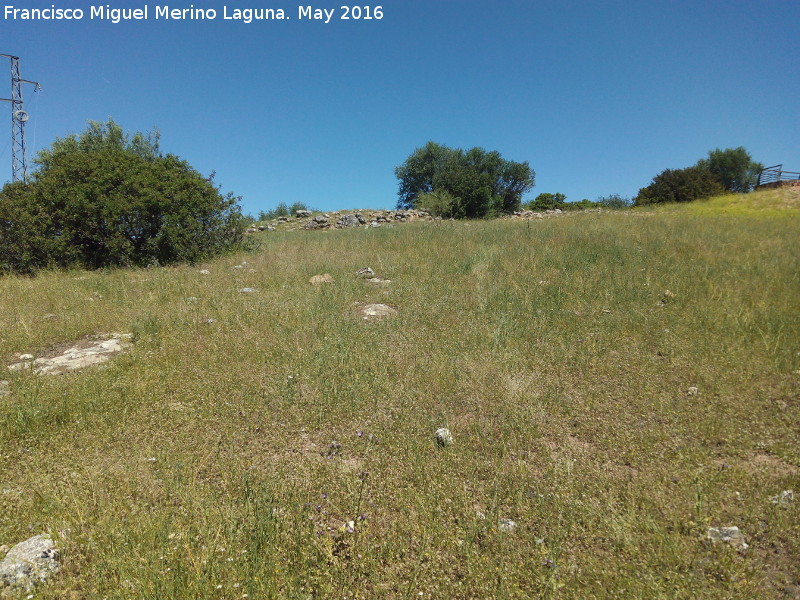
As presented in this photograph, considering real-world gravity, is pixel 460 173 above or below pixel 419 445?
above

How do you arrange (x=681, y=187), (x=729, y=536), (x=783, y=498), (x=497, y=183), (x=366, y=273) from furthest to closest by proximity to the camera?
(x=497, y=183) < (x=681, y=187) < (x=366, y=273) < (x=783, y=498) < (x=729, y=536)

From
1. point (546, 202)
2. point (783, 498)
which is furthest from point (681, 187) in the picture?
point (783, 498)

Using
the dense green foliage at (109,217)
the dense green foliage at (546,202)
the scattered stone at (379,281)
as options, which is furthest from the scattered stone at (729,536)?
the dense green foliage at (546,202)

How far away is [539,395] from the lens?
4102 millimetres

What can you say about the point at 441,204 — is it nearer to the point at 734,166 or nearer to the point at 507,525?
the point at 507,525

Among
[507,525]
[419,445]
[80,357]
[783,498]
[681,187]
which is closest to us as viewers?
[507,525]

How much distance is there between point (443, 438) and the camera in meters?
3.41

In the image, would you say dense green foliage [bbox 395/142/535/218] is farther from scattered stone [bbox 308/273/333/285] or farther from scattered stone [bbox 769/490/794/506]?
scattered stone [bbox 769/490/794/506]

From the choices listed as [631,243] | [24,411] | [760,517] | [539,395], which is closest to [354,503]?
[539,395]

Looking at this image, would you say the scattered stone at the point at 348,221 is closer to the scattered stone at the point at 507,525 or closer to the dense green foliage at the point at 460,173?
the dense green foliage at the point at 460,173

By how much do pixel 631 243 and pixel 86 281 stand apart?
12948mm

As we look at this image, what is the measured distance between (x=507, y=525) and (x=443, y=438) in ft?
3.06

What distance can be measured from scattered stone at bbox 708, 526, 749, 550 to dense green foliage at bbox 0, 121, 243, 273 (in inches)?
481

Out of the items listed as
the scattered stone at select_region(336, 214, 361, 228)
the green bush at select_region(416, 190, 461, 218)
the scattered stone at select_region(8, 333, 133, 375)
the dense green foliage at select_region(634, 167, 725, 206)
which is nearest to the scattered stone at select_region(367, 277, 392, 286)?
the scattered stone at select_region(8, 333, 133, 375)
